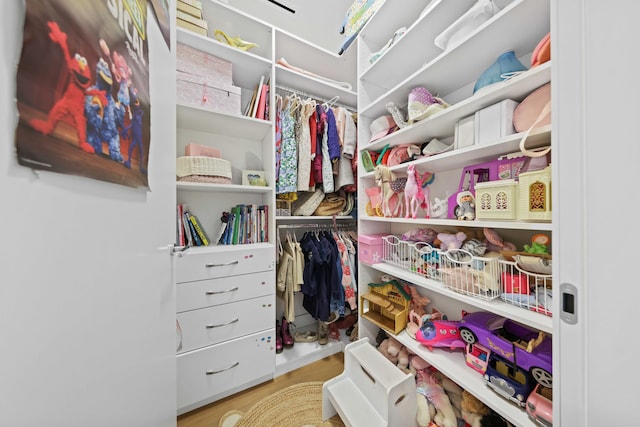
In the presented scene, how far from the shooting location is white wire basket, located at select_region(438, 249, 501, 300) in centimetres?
84

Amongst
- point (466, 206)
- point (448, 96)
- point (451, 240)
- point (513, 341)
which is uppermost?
point (448, 96)

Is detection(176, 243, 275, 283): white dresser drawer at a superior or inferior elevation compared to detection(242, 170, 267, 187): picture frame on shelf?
inferior

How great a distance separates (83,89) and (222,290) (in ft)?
3.93

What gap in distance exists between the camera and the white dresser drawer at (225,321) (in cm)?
119

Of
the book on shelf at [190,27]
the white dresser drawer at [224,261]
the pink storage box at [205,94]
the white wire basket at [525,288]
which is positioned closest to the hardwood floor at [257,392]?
the white dresser drawer at [224,261]

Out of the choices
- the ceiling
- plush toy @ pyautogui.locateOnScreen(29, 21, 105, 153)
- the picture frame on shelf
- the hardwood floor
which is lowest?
the hardwood floor

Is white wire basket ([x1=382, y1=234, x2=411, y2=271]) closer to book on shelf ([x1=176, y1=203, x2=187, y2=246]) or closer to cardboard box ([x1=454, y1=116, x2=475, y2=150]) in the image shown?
cardboard box ([x1=454, y1=116, x2=475, y2=150])

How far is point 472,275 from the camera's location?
88cm

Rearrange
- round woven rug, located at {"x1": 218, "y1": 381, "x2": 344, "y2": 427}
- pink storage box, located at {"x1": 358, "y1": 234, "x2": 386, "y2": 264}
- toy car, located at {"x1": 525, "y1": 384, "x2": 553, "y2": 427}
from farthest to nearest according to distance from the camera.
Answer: pink storage box, located at {"x1": 358, "y1": 234, "x2": 386, "y2": 264}, round woven rug, located at {"x1": 218, "y1": 381, "x2": 344, "y2": 427}, toy car, located at {"x1": 525, "y1": 384, "x2": 553, "y2": 427}

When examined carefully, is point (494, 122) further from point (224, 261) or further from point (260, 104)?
point (224, 261)

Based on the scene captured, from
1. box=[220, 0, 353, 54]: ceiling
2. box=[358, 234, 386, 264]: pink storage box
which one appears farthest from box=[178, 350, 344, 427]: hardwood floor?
box=[220, 0, 353, 54]: ceiling

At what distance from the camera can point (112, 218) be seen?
365 millimetres

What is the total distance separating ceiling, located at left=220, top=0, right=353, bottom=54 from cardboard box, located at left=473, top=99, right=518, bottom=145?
55.4 inches

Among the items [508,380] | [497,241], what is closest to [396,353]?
[508,380]
